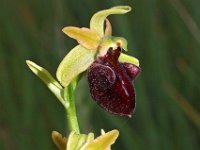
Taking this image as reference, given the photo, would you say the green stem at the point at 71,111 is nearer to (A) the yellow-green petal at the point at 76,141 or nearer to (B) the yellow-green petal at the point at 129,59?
(A) the yellow-green petal at the point at 76,141

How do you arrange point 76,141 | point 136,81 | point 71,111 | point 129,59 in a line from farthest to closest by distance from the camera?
point 136,81 → point 129,59 → point 71,111 → point 76,141

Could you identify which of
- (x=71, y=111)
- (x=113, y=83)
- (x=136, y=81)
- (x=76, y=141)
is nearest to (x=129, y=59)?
(x=113, y=83)

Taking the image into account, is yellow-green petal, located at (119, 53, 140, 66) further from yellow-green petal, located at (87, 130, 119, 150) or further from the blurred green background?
the blurred green background

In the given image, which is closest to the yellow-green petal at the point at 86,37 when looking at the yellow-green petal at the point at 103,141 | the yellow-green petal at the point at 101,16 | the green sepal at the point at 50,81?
the yellow-green petal at the point at 101,16

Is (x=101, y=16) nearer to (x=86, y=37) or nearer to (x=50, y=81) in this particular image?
(x=86, y=37)

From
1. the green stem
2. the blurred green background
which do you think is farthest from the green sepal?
the blurred green background

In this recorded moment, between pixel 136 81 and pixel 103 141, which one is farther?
pixel 136 81
